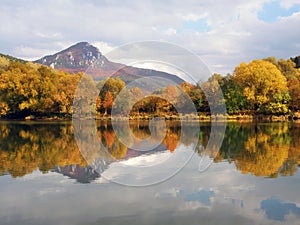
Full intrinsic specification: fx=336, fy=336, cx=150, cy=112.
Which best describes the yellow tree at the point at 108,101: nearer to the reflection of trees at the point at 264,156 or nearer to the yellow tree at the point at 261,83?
the yellow tree at the point at 261,83

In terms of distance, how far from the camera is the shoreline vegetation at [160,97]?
44.1 meters

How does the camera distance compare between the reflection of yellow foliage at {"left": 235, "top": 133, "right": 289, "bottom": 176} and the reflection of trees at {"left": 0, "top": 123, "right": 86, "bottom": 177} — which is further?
the reflection of trees at {"left": 0, "top": 123, "right": 86, "bottom": 177}

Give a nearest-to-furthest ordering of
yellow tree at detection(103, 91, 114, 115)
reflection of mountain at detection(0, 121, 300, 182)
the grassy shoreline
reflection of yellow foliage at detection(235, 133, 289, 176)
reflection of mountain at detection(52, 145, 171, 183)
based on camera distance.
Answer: reflection of mountain at detection(52, 145, 171, 183) < reflection of yellow foliage at detection(235, 133, 289, 176) < reflection of mountain at detection(0, 121, 300, 182) < the grassy shoreline < yellow tree at detection(103, 91, 114, 115)

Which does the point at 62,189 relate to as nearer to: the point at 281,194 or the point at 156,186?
the point at 156,186

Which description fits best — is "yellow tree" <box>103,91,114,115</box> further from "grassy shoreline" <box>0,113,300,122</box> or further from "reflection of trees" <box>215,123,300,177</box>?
"reflection of trees" <box>215,123,300,177</box>

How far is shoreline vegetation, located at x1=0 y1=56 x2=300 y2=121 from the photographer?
4406cm

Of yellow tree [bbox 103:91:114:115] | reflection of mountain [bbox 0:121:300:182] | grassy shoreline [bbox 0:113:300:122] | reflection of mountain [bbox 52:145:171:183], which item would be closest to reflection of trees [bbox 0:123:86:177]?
reflection of mountain [bbox 0:121:300:182]

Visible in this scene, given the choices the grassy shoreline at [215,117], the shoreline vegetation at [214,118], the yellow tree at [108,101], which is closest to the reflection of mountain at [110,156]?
the shoreline vegetation at [214,118]

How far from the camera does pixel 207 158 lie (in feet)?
45.1

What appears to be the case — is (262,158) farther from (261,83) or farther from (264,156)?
(261,83)

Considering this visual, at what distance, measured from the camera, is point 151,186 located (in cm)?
934

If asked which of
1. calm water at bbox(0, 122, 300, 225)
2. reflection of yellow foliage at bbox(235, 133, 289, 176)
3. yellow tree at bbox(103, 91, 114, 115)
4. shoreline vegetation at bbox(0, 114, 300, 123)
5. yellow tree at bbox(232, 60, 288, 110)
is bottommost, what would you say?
calm water at bbox(0, 122, 300, 225)

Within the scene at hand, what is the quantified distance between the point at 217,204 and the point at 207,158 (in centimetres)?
637

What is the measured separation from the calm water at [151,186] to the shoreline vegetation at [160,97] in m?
27.1
